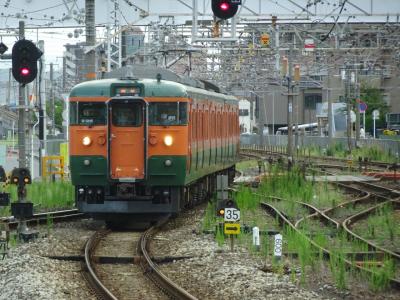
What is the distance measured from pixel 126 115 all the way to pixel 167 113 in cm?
72

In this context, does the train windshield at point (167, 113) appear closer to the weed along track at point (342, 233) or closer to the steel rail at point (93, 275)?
the steel rail at point (93, 275)

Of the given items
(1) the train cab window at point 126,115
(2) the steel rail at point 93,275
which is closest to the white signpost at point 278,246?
(2) the steel rail at point 93,275

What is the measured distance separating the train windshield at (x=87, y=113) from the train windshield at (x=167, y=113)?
0.86m

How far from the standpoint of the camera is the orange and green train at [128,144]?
16.4 metres

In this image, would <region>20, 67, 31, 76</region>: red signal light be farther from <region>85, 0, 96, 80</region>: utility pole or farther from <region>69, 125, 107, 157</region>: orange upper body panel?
<region>85, 0, 96, 80</region>: utility pole

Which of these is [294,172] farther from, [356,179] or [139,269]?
[139,269]

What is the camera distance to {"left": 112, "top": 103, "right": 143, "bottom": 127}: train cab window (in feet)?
53.9

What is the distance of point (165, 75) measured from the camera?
1764 centimetres

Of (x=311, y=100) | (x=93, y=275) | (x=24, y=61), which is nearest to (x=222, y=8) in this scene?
(x=24, y=61)

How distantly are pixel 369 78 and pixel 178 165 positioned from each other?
60.1 metres

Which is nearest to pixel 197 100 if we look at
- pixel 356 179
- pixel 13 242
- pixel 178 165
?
pixel 178 165

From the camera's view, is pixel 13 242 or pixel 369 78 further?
pixel 369 78

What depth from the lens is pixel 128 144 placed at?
53.9 feet

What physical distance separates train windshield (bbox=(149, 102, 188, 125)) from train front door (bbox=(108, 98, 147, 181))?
0.16 meters
